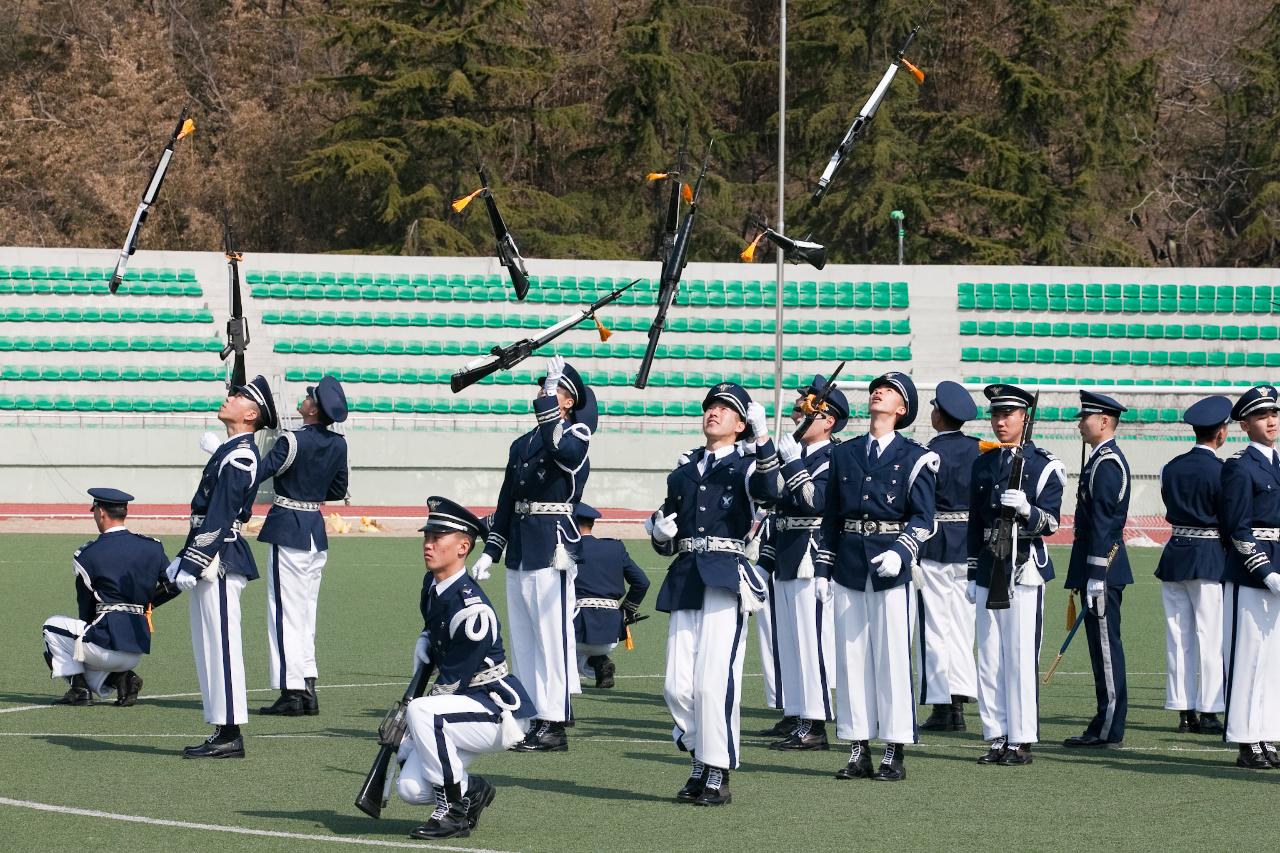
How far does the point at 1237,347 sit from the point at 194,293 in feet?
53.2

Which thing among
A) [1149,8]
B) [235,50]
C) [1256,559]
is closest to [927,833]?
[1256,559]

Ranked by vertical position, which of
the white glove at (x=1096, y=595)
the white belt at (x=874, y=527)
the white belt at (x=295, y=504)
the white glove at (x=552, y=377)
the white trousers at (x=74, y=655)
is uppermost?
the white glove at (x=552, y=377)

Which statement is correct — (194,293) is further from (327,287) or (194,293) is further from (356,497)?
(356,497)

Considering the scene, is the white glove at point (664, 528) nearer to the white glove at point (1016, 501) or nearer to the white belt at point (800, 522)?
the white glove at point (1016, 501)

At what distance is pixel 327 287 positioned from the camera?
2780cm

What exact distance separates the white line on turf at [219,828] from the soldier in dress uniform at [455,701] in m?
0.15

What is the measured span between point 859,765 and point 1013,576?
1378mm

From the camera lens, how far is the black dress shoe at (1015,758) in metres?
9.40

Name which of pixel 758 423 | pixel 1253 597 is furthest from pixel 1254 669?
pixel 758 423

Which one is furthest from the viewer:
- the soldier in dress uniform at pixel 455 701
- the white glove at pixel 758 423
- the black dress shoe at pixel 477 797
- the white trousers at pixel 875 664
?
the white trousers at pixel 875 664

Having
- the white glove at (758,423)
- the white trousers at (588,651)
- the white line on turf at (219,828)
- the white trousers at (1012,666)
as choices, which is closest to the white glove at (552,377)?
the white glove at (758,423)

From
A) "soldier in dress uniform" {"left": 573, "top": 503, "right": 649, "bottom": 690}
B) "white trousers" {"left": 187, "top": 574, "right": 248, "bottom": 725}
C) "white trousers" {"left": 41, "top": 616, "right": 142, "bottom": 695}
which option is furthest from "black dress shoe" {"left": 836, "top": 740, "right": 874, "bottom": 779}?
"white trousers" {"left": 41, "top": 616, "right": 142, "bottom": 695}

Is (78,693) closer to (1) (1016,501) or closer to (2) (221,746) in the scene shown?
(2) (221,746)

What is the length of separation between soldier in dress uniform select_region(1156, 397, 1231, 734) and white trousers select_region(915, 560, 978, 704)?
1.20 m
